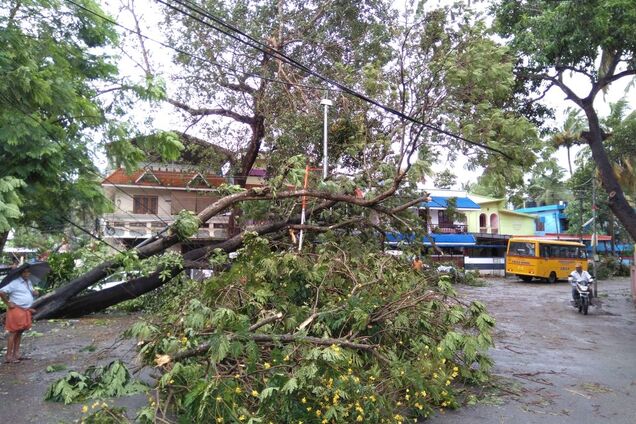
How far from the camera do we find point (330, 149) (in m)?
14.2

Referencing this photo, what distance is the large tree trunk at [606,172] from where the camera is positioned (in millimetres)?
14336

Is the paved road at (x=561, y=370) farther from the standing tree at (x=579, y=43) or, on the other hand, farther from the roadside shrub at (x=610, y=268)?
the roadside shrub at (x=610, y=268)

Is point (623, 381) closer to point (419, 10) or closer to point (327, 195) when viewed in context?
point (327, 195)

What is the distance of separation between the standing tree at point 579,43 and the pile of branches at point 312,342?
7225 mm

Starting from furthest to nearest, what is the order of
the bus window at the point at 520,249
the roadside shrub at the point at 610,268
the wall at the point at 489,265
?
the wall at the point at 489,265
the roadside shrub at the point at 610,268
the bus window at the point at 520,249

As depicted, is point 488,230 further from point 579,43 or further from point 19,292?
point 19,292

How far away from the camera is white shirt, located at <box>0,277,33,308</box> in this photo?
316 inches

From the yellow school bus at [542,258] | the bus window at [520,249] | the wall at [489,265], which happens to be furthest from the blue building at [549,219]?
the bus window at [520,249]

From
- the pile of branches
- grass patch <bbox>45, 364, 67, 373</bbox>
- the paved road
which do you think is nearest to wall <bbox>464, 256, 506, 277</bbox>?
the paved road

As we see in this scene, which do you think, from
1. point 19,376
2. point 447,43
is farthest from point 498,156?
point 19,376

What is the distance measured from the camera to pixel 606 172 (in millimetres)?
14633

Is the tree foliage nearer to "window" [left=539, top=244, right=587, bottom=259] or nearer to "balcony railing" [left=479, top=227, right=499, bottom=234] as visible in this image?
"window" [left=539, top=244, right=587, bottom=259]

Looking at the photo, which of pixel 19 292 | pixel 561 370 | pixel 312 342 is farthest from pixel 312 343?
pixel 19 292

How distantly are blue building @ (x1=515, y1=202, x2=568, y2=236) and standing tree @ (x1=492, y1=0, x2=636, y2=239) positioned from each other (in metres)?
35.5
